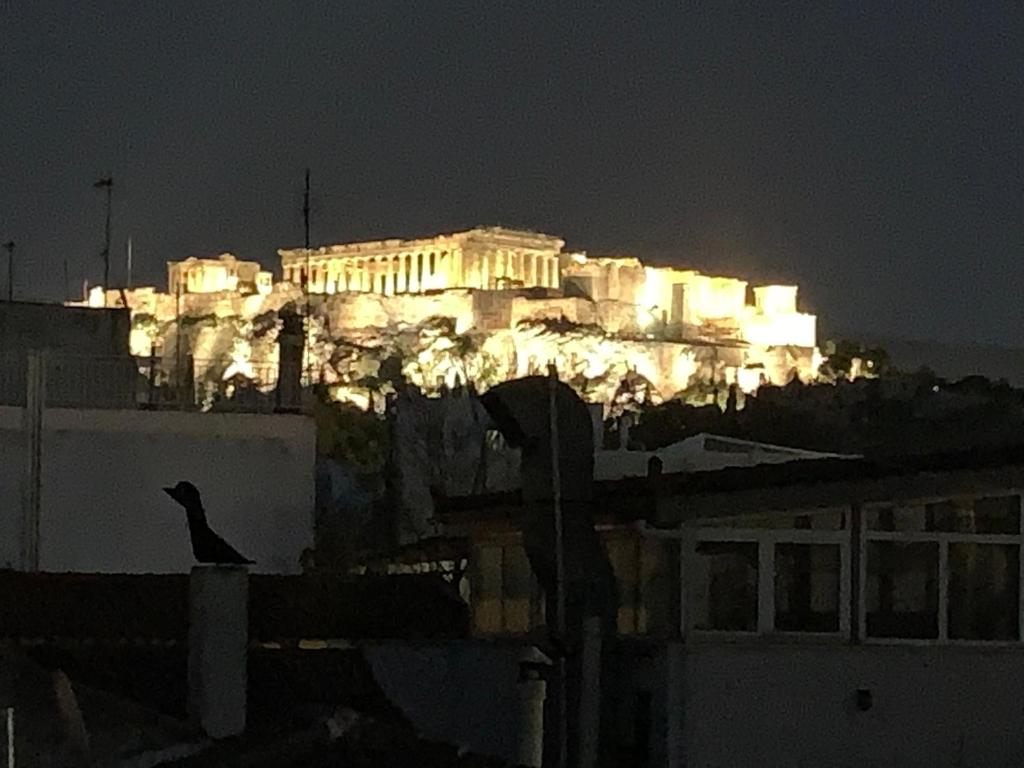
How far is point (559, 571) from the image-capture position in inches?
590

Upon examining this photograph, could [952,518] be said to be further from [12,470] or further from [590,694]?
Result: [12,470]

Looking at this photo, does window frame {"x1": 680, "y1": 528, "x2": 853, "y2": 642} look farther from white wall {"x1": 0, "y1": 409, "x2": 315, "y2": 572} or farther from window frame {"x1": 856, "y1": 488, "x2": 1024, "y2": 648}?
white wall {"x1": 0, "y1": 409, "x2": 315, "y2": 572}

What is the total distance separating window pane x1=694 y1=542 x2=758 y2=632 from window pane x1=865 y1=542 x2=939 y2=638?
0.81m

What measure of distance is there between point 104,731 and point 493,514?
646 cm

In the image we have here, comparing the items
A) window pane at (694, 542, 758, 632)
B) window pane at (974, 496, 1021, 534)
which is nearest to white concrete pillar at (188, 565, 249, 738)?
window pane at (694, 542, 758, 632)

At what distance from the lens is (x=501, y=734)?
1677cm

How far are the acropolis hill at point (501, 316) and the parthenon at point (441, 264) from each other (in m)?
0.14

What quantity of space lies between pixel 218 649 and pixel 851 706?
4.13m

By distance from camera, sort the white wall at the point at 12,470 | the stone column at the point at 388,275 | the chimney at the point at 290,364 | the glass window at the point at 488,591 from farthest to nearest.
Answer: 1. the stone column at the point at 388,275
2. the chimney at the point at 290,364
3. the white wall at the point at 12,470
4. the glass window at the point at 488,591

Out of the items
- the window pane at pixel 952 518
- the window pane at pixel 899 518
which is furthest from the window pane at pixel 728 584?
the window pane at pixel 952 518

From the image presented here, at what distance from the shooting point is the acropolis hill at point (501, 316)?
391ft

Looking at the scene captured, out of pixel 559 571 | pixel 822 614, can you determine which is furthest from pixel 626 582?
pixel 822 614

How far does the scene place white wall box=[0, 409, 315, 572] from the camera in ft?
79.0

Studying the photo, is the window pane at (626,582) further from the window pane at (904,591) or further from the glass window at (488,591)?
the glass window at (488,591)
